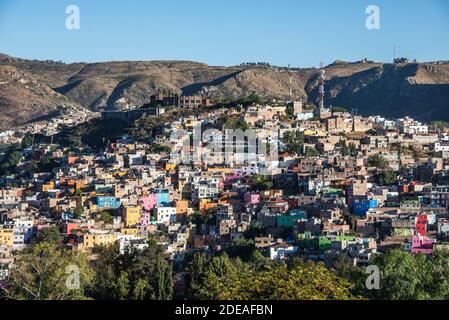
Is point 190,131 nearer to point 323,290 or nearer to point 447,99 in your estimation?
point 323,290

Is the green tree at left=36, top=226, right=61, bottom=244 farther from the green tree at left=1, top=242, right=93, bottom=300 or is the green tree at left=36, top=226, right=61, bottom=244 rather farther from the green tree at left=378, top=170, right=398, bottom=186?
the green tree at left=378, top=170, right=398, bottom=186

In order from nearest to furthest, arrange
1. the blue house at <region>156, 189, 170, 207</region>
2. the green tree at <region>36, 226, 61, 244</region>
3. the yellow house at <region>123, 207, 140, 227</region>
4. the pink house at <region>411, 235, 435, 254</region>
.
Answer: the pink house at <region>411, 235, 435, 254</region>
the green tree at <region>36, 226, 61, 244</region>
the yellow house at <region>123, 207, 140, 227</region>
the blue house at <region>156, 189, 170, 207</region>

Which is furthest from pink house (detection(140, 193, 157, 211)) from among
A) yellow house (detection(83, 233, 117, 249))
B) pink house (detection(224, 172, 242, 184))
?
yellow house (detection(83, 233, 117, 249))

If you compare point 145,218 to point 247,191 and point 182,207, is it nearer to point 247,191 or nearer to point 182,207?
point 182,207

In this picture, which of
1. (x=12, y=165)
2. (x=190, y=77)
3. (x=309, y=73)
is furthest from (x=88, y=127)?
(x=309, y=73)

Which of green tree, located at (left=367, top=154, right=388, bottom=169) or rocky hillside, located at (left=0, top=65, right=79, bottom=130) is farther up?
rocky hillside, located at (left=0, top=65, right=79, bottom=130)
